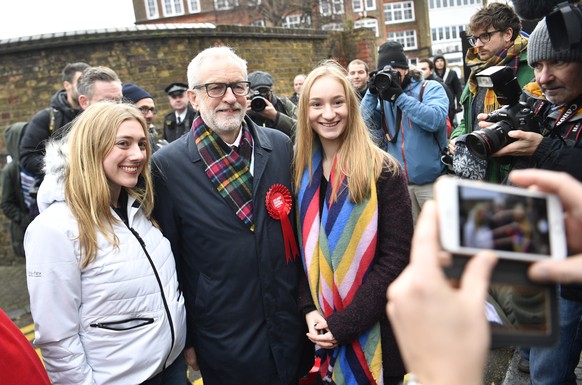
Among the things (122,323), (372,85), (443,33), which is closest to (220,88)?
(122,323)

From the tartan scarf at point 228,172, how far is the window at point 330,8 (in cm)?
2468

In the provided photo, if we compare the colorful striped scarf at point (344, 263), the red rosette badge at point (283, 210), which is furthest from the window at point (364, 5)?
the colorful striped scarf at point (344, 263)

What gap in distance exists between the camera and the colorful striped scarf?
2.25m

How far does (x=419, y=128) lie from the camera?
431 centimetres

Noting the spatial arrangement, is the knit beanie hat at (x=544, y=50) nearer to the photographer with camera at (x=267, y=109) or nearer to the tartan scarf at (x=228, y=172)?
the tartan scarf at (x=228, y=172)

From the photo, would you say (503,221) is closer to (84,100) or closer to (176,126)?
(84,100)

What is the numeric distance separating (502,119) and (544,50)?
382 millimetres

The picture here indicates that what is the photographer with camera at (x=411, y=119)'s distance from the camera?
4.18 m

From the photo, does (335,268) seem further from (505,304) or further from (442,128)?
(442,128)

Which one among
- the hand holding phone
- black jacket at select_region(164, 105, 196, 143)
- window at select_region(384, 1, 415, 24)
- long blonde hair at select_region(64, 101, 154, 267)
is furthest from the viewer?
window at select_region(384, 1, 415, 24)

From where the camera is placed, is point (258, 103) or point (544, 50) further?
point (258, 103)

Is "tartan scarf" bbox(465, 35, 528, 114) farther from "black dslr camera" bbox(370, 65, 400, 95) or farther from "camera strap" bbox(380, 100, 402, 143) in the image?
"camera strap" bbox(380, 100, 402, 143)

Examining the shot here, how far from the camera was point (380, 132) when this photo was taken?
4641 millimetres

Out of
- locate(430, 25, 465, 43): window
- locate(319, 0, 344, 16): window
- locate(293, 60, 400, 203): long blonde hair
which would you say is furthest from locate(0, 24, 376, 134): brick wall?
locate(430, 25, 465, 43): window
